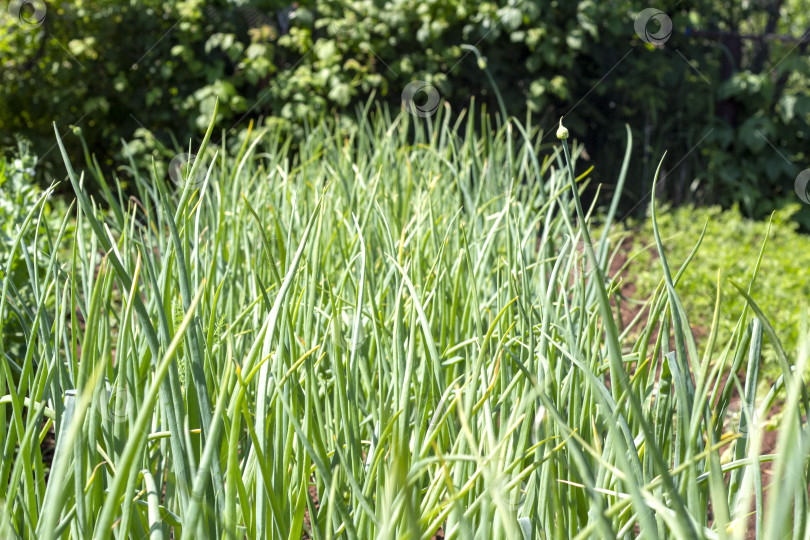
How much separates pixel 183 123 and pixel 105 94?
0.55m

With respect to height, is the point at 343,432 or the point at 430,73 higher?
the point at 430,73

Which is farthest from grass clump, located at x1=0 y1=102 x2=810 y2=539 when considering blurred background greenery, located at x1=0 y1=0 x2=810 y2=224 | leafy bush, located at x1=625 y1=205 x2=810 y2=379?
blurred background greenery, located at x1=0 y1=0 x2=810 y2=224

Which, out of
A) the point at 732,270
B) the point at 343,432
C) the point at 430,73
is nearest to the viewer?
the point at 343,432

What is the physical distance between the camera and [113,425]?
35.1 inches

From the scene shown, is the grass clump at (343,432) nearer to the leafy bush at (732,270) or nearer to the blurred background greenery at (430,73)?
the leafy bush at (732,270)

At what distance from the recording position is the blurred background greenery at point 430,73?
14.7ft

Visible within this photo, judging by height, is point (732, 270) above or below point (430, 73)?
below

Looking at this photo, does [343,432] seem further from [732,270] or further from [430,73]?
[430,73]

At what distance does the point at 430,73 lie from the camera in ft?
14.8

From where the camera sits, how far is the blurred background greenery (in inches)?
177

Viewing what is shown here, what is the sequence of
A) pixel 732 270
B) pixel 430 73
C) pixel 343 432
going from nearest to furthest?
pixel 343 432
pixel 732 270
pixel 430 73

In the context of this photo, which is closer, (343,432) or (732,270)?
(343,432)

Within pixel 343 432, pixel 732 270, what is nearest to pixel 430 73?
pixel 732 270

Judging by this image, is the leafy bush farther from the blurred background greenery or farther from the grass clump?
the grass clump
